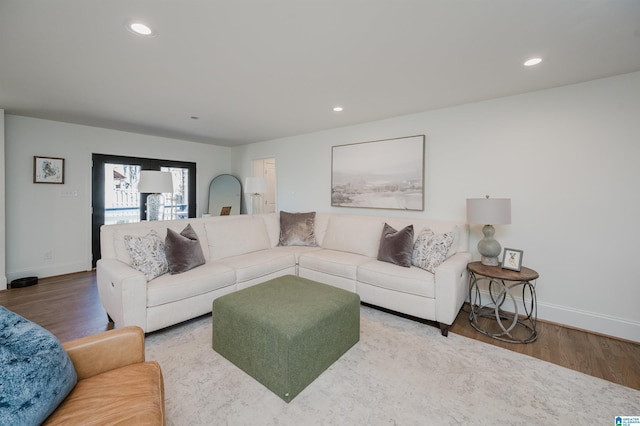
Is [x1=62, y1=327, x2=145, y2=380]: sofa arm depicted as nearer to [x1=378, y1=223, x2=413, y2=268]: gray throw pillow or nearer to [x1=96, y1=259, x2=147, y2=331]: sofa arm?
[x1=96, y1=259, x2=147, y2=331]: sofa arm

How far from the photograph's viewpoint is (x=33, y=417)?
91 centimetres

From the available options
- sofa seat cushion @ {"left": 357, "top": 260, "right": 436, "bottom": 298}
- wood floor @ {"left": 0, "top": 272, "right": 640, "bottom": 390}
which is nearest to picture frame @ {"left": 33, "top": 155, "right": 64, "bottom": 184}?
wood floor @ {"left": 0, "top": 272, "right": 640, "bottom": 390}

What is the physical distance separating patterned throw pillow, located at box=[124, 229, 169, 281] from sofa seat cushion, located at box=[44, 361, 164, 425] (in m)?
1.35

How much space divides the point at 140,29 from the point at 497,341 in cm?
370

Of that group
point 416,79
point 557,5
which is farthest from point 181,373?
point 557,5

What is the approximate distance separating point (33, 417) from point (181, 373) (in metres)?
1.14

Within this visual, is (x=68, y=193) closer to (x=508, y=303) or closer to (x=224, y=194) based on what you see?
(x=224, y=194)

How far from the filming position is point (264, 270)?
10.5ft

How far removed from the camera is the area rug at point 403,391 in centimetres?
158

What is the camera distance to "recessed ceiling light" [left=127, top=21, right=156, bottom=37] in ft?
5.74

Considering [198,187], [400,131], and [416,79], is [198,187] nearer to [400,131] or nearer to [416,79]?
[400,131]

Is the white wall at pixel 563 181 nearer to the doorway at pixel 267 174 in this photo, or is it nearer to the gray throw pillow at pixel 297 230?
the gray throw pillow at pixel 297 230

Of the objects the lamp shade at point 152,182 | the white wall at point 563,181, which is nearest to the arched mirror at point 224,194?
the lamp shade at point 152,182

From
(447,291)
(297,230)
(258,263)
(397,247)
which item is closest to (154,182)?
(258,263)
